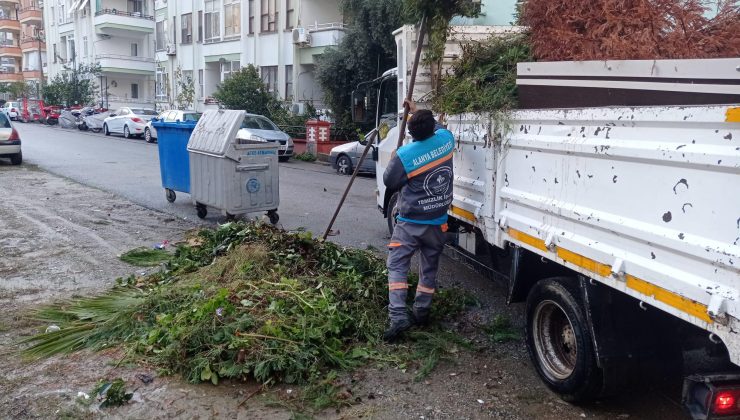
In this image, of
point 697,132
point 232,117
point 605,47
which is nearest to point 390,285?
point 605,47

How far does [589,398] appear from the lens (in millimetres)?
3850

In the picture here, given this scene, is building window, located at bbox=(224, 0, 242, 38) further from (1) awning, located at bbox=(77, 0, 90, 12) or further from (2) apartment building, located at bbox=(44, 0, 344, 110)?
(1) awning, located at bbox=(77, 0, 90, 12)

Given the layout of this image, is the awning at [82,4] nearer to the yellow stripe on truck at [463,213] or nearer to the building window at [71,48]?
the building window at [71,48]

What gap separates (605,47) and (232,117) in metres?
6.35

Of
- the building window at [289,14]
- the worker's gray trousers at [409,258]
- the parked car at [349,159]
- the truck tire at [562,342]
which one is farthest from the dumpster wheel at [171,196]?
the building window at [289,14]

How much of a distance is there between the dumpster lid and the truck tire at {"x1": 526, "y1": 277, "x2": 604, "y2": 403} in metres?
5.85

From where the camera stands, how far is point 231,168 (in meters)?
9.04

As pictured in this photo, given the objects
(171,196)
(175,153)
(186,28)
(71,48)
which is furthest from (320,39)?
(71,48)

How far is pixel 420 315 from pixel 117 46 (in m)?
50.2

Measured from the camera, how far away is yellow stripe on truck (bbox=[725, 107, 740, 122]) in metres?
2.61

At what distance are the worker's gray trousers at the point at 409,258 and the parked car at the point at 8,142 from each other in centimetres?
1532

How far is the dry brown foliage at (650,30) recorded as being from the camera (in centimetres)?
388

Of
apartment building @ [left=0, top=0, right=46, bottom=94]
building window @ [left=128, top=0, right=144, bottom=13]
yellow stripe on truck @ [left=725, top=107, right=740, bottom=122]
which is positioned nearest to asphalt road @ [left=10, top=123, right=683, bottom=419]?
yellow stripe on truck @ [left=725, top=107, right=740, bottom=122]

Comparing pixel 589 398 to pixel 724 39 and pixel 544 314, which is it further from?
pixel 724 39
